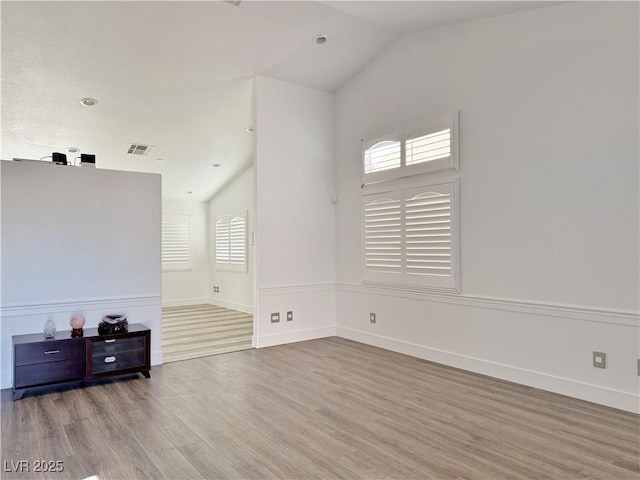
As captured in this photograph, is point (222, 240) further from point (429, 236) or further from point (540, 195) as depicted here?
point (540, 195)

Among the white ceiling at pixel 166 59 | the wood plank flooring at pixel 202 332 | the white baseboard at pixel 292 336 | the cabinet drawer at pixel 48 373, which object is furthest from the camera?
the white baseboard at pixel 292 336

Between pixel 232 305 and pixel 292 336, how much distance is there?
3205mm

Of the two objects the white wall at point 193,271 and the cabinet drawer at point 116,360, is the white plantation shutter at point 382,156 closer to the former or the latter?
the cabinet drawer at point 116,360

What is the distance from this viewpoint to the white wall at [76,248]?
12.4ft

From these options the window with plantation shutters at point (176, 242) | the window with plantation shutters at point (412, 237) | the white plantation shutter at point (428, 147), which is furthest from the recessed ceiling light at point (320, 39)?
the window with plantation shutters at point (176, 242)

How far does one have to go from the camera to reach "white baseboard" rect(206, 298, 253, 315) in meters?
7.88

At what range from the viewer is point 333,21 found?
448 cm

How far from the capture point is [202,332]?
20.2 ft

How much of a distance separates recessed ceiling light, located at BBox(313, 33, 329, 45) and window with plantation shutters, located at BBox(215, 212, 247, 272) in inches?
154

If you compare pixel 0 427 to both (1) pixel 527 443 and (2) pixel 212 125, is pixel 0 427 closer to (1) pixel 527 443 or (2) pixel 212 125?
(1) pixel 527 443

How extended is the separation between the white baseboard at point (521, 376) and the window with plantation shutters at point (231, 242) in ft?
12.0

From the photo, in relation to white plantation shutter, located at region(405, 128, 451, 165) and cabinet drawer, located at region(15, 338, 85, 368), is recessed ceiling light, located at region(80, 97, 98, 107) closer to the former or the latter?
cabinet drawer, located at region(15, 338, 85, 368)

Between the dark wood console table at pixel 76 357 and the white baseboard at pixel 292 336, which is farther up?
the dark wood console table at pixel 76 357

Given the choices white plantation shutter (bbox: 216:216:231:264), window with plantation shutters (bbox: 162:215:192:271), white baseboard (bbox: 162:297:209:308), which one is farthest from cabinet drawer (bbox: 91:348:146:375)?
window with plantation shutters (bbox: 162:215:192:271)
